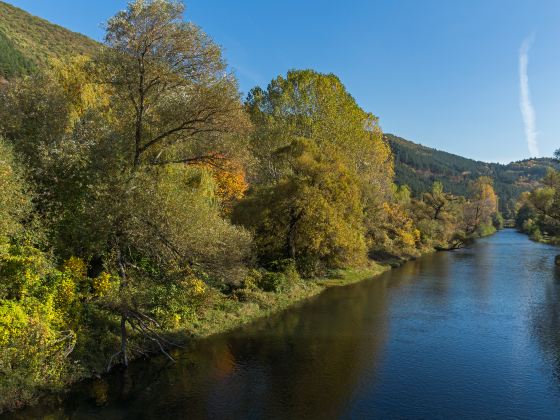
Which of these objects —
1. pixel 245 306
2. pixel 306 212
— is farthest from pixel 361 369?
pixel 306 212

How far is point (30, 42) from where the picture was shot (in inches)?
4547

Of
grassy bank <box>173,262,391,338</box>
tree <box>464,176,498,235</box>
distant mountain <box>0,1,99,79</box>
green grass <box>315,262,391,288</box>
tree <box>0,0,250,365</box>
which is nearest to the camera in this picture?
tree <box>0,0,250,365</box>

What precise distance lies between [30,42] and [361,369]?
126656mm

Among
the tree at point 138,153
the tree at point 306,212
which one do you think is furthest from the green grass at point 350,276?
the tree at point 138,153

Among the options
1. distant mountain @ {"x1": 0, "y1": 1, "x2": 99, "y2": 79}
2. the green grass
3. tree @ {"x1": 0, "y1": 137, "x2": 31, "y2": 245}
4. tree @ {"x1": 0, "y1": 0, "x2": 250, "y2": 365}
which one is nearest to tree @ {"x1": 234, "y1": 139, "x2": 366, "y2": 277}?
the green grass

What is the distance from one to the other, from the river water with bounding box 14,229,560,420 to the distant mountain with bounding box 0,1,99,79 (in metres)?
82.8

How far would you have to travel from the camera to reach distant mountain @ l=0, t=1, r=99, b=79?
93.2 metres

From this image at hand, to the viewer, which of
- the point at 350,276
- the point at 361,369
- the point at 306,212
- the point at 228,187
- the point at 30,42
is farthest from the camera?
the point at 30,42

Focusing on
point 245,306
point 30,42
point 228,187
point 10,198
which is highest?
point 30,42

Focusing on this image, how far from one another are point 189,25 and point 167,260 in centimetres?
1550

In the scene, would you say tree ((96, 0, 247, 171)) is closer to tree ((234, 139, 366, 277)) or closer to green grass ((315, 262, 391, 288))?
tree ((234, 139, 366, 277))

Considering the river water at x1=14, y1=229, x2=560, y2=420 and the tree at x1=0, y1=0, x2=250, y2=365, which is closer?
the river water at x1=14, y1=229, x2=560, y2=420

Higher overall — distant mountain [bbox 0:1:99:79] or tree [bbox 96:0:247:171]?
distant mountain [bbox 0:1:99:79]

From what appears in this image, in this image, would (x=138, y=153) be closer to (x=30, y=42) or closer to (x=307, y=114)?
(x=307, y=114)
